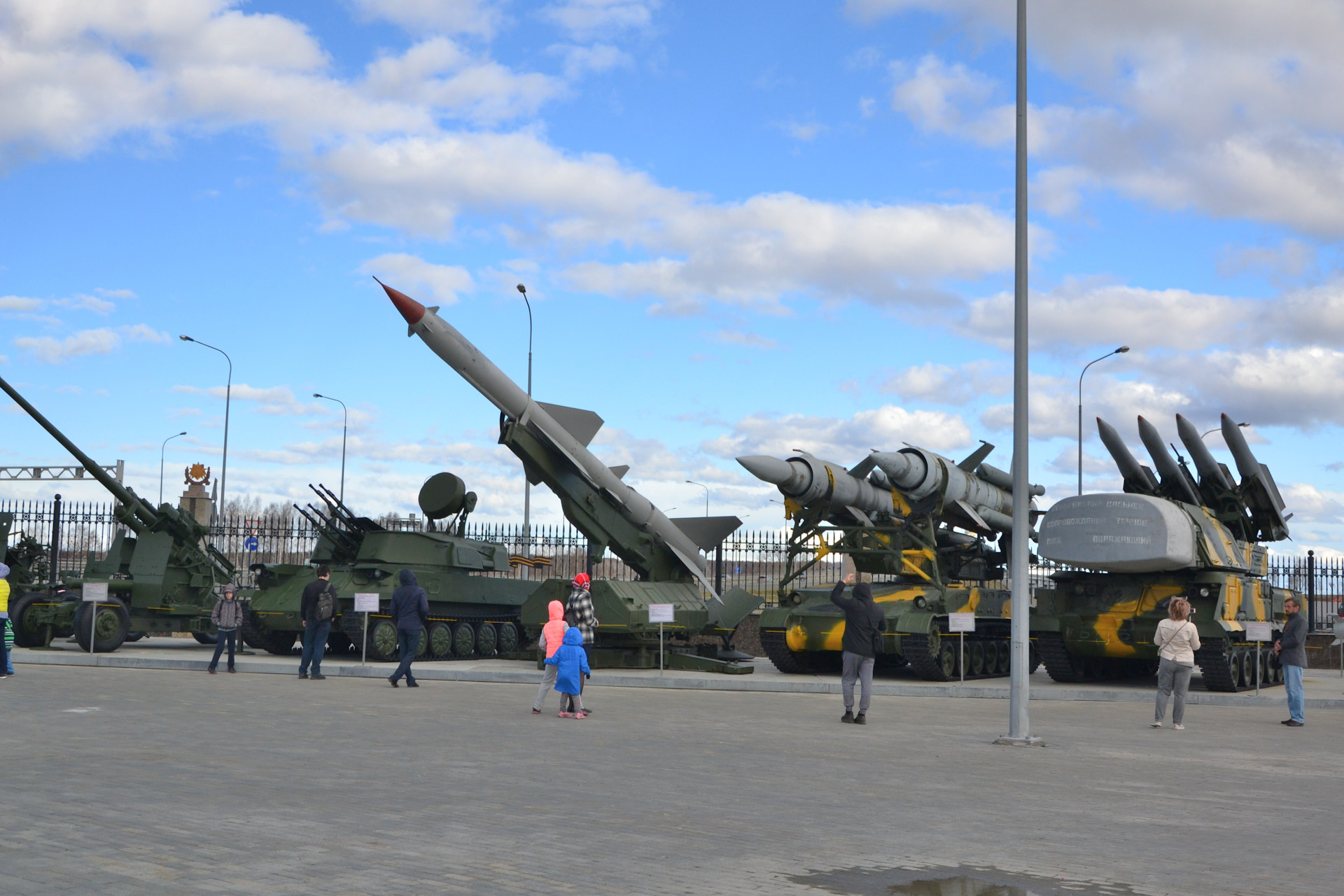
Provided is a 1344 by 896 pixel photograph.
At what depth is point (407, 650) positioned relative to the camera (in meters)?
17.6

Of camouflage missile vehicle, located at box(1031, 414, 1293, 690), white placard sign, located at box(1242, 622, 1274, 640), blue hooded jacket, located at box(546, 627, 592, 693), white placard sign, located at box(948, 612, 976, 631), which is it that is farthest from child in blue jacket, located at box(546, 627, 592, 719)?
white placard sign, located at box(1242, 622, 1274, 640)

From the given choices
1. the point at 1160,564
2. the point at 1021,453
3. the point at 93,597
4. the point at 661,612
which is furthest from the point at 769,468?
the point at 93,597

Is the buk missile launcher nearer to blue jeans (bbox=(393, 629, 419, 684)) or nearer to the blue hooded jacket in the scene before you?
blue jeans (bbox=(393, 629, 419, 684))

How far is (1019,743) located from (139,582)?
17.9m

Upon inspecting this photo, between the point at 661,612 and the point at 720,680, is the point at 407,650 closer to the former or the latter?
the point at 661,612

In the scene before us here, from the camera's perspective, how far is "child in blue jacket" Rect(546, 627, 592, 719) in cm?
1382

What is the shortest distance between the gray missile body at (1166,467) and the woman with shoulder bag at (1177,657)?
7.92m

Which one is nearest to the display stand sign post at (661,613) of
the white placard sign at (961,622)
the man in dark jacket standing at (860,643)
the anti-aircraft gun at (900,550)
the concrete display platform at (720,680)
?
the concrete display platform at (720,680)

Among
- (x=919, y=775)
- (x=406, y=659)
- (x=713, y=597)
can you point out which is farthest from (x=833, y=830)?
(x=713, y=597)

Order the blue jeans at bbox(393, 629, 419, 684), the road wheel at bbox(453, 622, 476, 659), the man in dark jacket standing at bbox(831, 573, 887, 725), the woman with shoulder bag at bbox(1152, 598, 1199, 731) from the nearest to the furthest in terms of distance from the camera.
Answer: the man in dark jacket standing at bbox(831, 573, 887, 725) → the woman with shoulder bag at bbox(1152, 598, 1199, 731) → the blue jeans at bbox(393, 629, 419, 684) → the road wheel at bbox(453, 622, 476, 659)

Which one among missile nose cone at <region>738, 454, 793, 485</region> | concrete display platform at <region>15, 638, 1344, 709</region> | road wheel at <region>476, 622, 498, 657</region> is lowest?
concrete display platform at <region>15, 638, 1344, 709</region>

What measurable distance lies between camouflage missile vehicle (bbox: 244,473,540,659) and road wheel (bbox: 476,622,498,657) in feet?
0.06

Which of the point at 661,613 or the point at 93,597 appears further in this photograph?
the point at 93,597

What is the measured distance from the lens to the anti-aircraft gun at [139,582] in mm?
24078
